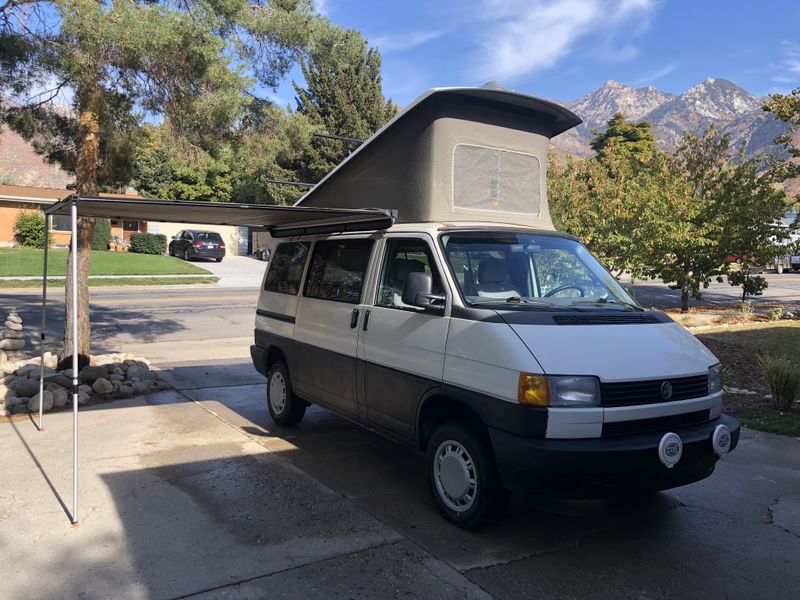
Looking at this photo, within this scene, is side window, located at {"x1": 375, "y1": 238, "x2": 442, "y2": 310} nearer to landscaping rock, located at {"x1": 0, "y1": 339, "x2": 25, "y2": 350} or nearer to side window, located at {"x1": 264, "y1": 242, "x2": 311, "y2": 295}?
side window, located at {"x1": 264, "y1": 242, "x2": 311, "y2": 295}

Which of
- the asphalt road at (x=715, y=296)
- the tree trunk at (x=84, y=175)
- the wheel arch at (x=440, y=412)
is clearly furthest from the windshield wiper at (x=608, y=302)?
the asphalt road at (x=715, y=296)

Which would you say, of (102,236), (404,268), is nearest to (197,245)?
(102,236)

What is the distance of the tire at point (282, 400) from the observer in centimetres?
657

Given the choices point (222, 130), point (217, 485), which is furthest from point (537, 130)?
point (222, 130)

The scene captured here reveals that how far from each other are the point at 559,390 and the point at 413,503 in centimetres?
168

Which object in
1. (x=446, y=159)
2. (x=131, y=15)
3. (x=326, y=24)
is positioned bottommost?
(x=446, y=159)

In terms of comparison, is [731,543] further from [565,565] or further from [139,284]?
[139,284]

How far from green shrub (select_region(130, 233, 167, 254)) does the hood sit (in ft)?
128

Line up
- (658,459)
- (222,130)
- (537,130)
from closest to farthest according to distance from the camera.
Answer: (658,459), (537,130), (222,130)

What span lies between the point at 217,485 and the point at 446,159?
319cm

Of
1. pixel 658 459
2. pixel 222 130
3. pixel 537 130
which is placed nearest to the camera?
pixel 658 459

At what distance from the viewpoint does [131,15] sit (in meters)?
7.17

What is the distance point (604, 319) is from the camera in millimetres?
4164

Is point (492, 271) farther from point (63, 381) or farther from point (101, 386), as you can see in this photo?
point (63, 381)
